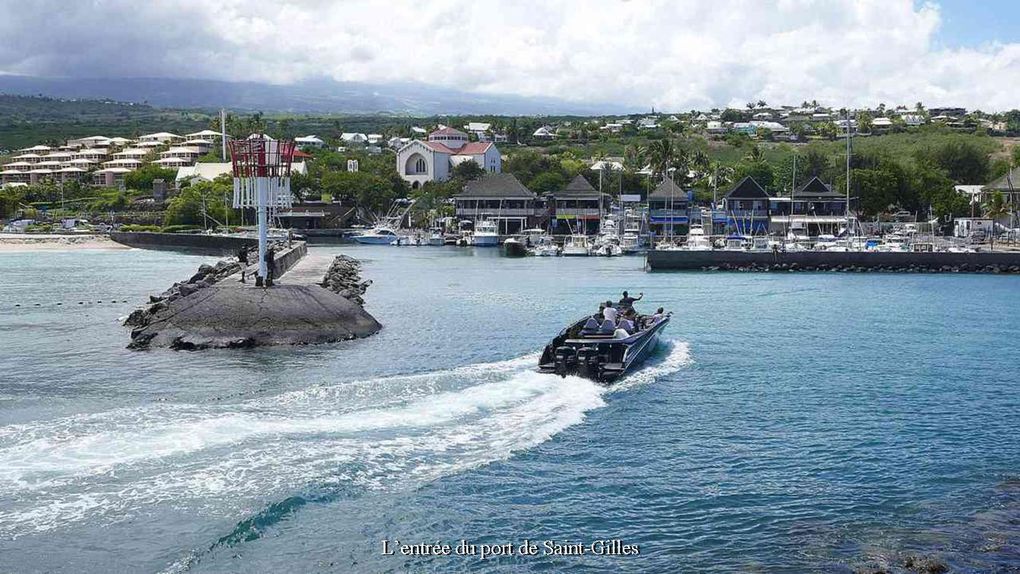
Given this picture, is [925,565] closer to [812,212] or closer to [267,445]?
[267,445]

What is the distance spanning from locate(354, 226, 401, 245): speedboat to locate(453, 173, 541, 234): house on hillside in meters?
9.05

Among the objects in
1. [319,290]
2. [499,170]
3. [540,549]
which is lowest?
[540,549]

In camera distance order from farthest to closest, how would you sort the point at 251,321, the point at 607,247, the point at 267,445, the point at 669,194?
the point at 669,194 < the point at 607,247 < the point at 251,321 < the point at 267,445

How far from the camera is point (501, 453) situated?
21.2 metres

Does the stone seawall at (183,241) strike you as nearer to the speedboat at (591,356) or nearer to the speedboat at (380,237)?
the speedboat at (380,237)

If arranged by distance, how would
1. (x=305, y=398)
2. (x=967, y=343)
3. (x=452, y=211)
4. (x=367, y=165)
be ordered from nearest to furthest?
(x=305, y=398)
(x=967, y=343)
(x=452, y=211)
(x=367, y=165)

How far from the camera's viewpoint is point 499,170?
504 ft

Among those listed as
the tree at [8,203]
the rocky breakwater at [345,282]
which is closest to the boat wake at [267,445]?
the rocky breakwater at [345,282]

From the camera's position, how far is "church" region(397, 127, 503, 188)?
146125mm

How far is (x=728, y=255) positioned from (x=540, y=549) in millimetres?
65263

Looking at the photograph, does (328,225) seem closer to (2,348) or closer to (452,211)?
(452,211)

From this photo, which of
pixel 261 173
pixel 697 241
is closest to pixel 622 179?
pixel 697 241

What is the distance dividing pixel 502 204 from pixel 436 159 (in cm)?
3093

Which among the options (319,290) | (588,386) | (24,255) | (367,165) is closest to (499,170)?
(367,165)
